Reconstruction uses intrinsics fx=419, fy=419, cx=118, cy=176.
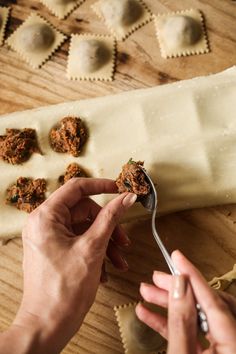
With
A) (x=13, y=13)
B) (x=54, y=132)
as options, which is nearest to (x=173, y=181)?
(x=54, y=132)

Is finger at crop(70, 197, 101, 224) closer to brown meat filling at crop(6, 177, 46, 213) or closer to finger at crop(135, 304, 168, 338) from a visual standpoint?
brown meat filling at crop(6, 177, 46, 213)

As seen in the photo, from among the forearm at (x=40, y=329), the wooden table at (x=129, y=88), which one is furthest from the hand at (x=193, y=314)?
the wooden table at (x=129, y=88)

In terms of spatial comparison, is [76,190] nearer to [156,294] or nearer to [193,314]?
[156,294]

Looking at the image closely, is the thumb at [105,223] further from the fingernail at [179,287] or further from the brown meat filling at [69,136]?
the brown meat filling at [69,136]

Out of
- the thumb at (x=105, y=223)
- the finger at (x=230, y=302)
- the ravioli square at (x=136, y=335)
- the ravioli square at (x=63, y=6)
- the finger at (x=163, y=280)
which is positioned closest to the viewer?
the finger at (x=230, y=302)

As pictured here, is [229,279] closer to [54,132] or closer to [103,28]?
[54,132]

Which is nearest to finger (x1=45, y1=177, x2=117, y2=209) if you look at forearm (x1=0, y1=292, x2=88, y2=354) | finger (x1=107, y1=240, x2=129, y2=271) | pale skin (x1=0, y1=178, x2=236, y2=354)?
pale skin (x1=0, y1=178, x2=236, y2=354)
